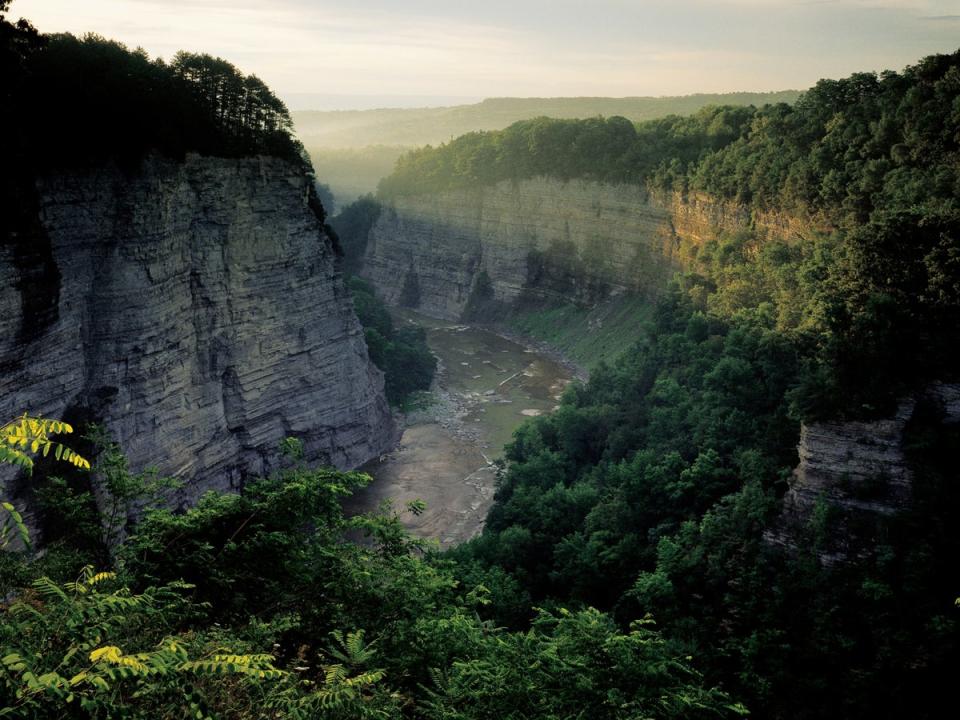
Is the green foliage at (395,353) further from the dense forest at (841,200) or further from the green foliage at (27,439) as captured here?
the green foliage at (27,439)

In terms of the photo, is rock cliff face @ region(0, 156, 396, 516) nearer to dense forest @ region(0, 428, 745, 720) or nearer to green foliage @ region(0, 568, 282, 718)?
dense forest @ region(0, 428, 745, 720)

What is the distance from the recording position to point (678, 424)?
36906 mm

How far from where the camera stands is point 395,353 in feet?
203

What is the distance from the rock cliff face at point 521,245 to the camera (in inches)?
2719

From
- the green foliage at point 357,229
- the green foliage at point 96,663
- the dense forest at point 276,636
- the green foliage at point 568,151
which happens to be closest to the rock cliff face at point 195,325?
the dense forest at point 276,636

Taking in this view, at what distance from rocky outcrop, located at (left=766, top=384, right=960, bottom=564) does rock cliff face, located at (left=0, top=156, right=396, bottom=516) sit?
2378 centimetres

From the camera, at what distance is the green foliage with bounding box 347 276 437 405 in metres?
59.0

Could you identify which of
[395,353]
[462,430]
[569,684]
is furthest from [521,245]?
[569,684]

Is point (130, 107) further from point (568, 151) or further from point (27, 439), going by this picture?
point (568, 151)

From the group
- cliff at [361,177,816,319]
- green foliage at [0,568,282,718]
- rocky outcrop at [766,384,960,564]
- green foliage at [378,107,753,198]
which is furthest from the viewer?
cliff at [361,177,816,319]

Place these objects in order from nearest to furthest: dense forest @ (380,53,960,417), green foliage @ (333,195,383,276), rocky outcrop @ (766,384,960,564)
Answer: rocky outcrop @ (766,384,960,564) < dense forest @ (380,53,960,417) < green foliage @ (333,195,383,276)

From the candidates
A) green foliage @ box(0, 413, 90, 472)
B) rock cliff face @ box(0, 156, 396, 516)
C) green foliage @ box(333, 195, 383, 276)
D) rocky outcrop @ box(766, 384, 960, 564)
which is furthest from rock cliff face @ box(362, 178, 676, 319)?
green foliage @ box(0, 413, 90, 472)

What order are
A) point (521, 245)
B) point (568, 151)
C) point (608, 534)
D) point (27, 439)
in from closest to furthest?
point (27, 439) < point (608, 534) < point (568, 151) < point (521, 245)

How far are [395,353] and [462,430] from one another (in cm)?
1036
